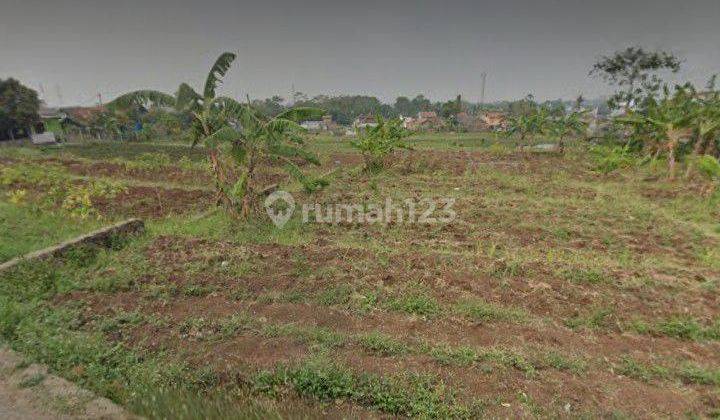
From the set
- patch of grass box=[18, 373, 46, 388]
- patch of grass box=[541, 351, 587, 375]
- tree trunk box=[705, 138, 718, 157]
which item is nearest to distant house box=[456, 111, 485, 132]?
tree trunk box=[705, 138, 718, 157]

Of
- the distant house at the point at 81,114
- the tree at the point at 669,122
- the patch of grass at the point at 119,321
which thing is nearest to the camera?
the patch of grass at the point at 119,321

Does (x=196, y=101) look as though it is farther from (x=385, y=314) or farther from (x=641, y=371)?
(x=641, y=371)

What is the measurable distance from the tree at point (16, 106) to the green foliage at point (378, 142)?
26644 mm

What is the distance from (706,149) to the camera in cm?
1463

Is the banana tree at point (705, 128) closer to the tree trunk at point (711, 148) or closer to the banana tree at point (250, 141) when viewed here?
the tree trunk at point (711, 148)

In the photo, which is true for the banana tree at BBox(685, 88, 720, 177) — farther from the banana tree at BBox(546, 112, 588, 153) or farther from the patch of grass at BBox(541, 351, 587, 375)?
the patch of grass at BBox(541, 351, 587, 375)

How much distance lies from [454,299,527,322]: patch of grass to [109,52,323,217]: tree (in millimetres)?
5006

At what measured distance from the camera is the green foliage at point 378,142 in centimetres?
1495

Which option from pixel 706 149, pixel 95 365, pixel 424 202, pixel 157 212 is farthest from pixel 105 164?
pixel 706 149

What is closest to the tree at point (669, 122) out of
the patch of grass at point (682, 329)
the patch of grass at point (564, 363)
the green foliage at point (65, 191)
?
the patch of grass at point (682, 329)

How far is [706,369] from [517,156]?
18.4 m

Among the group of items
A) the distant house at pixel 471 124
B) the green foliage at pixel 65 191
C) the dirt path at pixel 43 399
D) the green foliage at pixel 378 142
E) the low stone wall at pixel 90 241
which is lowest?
the dirt path at pixel 43 399

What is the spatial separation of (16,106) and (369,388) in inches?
1370

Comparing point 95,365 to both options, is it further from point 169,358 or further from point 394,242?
point 394,242
